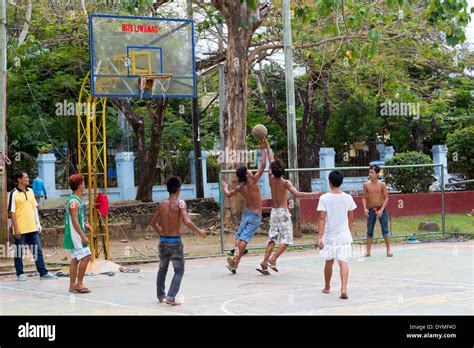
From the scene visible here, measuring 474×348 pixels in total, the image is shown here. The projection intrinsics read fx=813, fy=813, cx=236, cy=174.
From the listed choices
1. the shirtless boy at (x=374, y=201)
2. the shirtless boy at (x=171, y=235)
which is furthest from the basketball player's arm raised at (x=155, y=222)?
the shirtless boy at (x=374, y=201)

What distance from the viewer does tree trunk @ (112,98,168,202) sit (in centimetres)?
2777

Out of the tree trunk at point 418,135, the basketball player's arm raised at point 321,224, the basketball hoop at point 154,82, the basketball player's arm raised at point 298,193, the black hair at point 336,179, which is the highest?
the basketball hoop at point 154,82

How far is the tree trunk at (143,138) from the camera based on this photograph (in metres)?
27.8

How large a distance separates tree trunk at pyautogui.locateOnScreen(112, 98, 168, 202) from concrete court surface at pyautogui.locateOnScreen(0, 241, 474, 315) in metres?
12.1

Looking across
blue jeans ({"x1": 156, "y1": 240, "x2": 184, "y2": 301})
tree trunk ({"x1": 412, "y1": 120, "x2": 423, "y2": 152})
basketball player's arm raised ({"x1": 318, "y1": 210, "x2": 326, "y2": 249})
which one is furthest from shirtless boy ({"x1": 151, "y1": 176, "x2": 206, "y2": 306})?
tree trunk ({"x1": 412, "y1": 120, "x2": 423, "y2": 152})

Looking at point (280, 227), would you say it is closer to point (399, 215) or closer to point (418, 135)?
point (399, 215)

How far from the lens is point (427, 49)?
2188 centimetres

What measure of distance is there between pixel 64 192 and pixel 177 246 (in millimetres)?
18739

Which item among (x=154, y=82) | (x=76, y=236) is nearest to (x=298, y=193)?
(x=76, y=236)

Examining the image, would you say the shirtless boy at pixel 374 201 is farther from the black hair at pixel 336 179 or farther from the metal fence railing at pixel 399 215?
the black hair at pixel 336 179

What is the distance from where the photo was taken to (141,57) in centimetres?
1703

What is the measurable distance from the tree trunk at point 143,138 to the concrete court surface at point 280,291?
12143 millimetres

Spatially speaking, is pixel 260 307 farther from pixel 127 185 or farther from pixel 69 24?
pixel 127 185

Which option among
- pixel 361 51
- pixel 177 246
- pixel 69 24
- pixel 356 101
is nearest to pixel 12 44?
pixel 69 24
